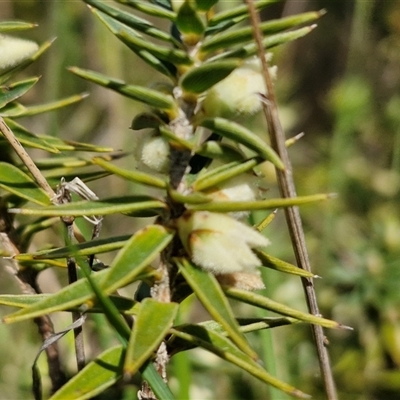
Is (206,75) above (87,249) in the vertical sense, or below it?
above

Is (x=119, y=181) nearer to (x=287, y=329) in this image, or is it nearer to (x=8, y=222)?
(x=287, y=329)

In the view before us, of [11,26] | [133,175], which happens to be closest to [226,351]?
[133,175]

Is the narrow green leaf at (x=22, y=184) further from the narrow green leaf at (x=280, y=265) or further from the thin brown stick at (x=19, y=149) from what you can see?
the narrow green leaf at (x=280, y=265)

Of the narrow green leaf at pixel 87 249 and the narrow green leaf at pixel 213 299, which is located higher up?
the narrow green leaf at pixel 87 249

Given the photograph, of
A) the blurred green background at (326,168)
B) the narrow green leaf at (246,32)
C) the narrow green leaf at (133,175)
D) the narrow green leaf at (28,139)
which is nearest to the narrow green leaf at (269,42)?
the narrow green leaf at (246,32)

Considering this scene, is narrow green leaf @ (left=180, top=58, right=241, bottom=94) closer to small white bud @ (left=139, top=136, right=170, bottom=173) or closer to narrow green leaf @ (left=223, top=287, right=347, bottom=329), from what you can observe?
small white bud @ (left=139, top=136, right=170, bottom=173)

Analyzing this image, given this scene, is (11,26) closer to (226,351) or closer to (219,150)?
(219,150)
